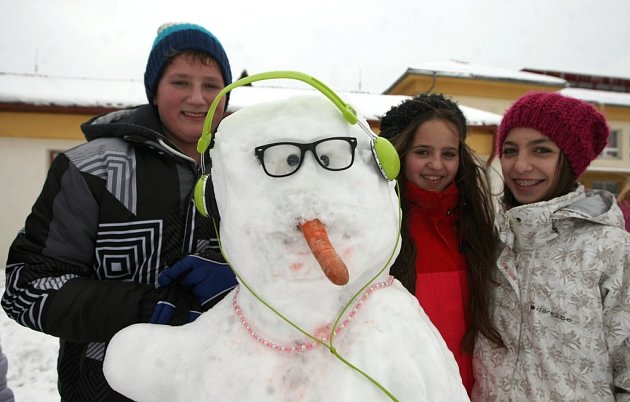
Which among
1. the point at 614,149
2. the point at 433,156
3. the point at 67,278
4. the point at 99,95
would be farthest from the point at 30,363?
the point at 614,149

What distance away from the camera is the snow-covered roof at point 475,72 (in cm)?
1397

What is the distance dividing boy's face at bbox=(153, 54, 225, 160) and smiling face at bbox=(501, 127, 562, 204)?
3.95ft

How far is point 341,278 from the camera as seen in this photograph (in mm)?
750

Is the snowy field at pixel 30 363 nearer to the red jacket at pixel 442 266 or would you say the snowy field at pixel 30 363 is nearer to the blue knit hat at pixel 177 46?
the blue knit hat at pixel 177 46

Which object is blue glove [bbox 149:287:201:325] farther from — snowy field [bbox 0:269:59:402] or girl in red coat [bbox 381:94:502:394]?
snowy field [bbox 0:269:59:402]

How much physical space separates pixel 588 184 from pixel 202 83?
16.0 metres

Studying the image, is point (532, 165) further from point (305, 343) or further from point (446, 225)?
point (305, 343)

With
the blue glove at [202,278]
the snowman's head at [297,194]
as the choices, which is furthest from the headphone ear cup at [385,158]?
the blue glove at [202,278]

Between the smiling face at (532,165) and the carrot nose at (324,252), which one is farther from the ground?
the smiling face at (532,165)

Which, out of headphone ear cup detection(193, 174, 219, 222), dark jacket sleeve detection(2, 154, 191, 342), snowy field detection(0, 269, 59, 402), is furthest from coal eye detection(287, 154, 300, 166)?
snowy field detection(0, 269, 59, 402)

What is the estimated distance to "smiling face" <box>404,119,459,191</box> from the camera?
181 centimetres

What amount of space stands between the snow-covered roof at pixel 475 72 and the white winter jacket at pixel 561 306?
12.7 metres

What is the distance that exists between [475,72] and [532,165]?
15.5 m

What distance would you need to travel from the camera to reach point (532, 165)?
1772 millimetres
